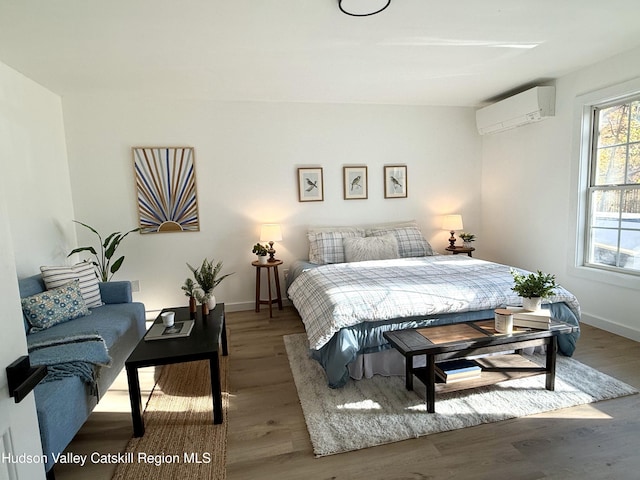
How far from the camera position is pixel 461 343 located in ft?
6.91

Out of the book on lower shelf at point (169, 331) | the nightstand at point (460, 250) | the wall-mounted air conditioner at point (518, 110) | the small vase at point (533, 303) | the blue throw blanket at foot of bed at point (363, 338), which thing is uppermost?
the wall-mounted air conditioner at point (518, 110)

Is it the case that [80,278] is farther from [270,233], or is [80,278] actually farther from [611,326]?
[611,326]

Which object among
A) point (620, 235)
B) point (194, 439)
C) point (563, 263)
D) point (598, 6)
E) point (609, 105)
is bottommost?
point (194, 439)

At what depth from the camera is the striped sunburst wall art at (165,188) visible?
3945mm

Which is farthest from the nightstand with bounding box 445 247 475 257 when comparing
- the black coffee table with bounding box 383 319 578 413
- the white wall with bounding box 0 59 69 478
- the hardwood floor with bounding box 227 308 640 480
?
the white wall with bounding box 0 59 69 478

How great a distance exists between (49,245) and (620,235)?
536cm

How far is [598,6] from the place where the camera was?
89.3 inches

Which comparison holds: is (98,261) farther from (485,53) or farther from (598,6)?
(598,6)

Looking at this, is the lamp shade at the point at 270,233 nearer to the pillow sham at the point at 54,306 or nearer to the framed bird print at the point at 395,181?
the framed bird print at the point at 395,181

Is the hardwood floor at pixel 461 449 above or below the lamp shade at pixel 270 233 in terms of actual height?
below

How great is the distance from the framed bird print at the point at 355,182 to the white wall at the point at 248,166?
81mm

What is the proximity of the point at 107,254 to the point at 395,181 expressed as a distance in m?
3.49

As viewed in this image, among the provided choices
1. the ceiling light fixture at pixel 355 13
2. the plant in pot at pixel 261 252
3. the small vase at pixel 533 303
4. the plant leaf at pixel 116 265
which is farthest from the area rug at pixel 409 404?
the ceiling light fixture at pixel 355 13

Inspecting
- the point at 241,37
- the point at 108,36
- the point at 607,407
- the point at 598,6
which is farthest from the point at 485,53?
the point at 108,36
